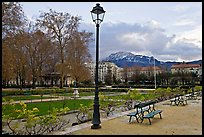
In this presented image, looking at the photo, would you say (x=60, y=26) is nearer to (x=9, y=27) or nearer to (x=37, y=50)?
(x=37, y=50)

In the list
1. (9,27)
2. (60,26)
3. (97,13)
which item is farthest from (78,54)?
(97,13)

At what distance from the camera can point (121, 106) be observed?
1695 centimetres

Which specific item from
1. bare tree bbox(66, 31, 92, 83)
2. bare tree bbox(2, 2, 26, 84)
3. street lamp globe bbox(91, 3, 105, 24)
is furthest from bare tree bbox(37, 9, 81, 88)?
street lamp globe bbox(91, 3, 105, 24)

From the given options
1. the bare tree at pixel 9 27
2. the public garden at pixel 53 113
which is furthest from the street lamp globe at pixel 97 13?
the bare tree at pixel 9 27

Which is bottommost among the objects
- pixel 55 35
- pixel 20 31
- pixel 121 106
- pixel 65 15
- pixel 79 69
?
pixel 121 106

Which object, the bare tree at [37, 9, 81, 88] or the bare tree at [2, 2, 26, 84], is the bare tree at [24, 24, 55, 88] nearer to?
the bare tree at [37, 9, 81, 88]

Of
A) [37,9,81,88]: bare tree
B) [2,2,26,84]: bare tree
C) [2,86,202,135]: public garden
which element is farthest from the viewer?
[37,9,81,88]: bare tree

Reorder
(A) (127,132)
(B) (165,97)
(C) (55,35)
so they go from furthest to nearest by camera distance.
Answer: (C) (55,35) < (B) (165,97) < (A) (127,132)

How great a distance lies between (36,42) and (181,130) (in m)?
35.7

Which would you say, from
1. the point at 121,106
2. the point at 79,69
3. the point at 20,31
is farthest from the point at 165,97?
the point at 79,69

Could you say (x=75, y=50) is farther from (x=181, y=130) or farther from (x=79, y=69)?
(x=181, y=130)

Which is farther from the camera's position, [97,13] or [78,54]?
[78,54]

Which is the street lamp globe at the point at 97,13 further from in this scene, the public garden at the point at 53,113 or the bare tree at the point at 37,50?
the bare tree at the point at 37,50

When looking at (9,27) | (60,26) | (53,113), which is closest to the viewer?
(53,113)
